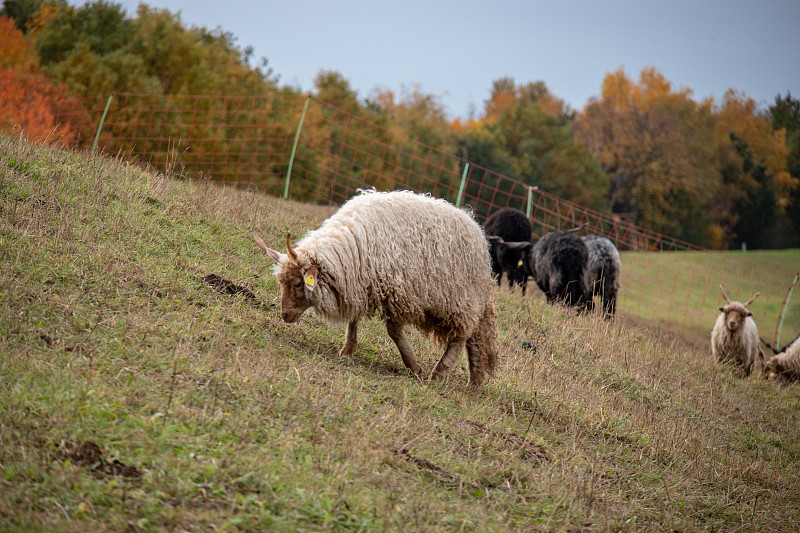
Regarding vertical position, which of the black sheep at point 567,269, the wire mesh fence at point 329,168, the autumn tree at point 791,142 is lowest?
the black sheep at point 567,269

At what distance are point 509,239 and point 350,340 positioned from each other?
842 cm

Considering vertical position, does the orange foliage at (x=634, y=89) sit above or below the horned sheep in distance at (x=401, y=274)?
above

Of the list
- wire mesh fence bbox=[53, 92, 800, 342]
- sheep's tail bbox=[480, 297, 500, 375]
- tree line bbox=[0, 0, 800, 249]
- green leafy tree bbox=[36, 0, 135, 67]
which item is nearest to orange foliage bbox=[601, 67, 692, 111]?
tree line bbox=[0, 0, 800, 249]

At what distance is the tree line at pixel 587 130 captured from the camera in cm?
2803

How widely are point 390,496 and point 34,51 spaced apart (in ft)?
88.9

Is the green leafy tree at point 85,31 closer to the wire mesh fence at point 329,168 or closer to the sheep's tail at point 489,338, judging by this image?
the wire mesh fence at point 329,168

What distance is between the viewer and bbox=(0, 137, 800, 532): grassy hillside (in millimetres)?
3803

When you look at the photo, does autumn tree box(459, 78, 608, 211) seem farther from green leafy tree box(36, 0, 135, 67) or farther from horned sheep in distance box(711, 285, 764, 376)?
horned sheep in distance box(711, 285, 764, 376)

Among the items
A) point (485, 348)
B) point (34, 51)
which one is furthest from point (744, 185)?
point (485, 348)

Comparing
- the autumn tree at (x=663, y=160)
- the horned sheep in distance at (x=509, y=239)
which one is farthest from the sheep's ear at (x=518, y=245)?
the autumn tree at (x=663, y=160)

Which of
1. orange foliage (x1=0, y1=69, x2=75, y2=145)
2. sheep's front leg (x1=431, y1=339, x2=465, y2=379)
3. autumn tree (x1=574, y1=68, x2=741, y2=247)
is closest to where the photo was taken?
sheep's front leg (x1=431, y1=339, x2=465, y2=379)

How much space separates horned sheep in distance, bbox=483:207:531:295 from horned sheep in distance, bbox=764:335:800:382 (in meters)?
4.98

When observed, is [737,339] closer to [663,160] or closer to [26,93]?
[26,93]

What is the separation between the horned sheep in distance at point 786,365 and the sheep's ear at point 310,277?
10490mm
